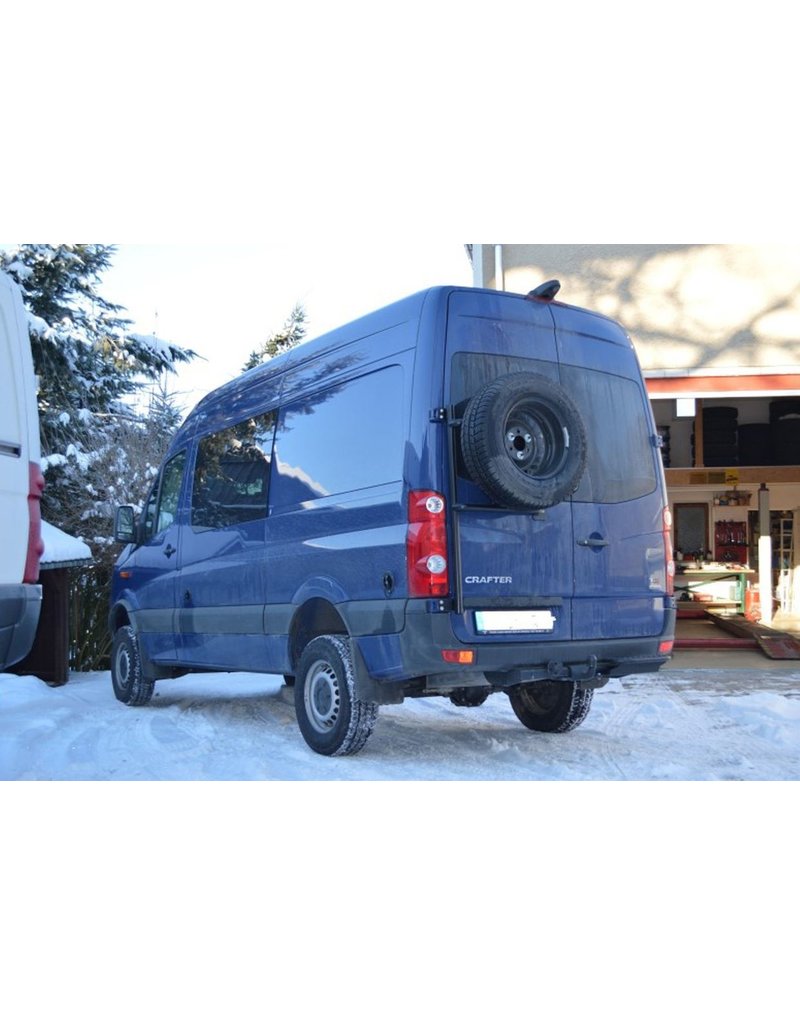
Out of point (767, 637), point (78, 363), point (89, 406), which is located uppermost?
point (78, 363)

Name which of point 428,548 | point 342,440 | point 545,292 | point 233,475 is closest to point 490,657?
point 428,548

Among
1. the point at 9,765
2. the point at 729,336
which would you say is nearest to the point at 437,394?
the point at 9,765

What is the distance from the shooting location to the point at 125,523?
8.24 m

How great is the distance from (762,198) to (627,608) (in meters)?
3.59

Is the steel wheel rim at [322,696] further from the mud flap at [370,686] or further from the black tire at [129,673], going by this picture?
the black tire at [129,673]

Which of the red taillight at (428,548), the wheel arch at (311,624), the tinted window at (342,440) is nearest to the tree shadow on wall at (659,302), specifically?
the tinted window at (342,440)

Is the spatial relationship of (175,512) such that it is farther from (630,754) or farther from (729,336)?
(729,336)

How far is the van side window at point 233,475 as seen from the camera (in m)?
6.66

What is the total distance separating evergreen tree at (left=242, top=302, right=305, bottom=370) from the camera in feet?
66.2

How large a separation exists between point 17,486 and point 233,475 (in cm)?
229

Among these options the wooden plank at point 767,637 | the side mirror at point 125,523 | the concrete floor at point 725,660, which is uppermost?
the side mirror at point 125,523

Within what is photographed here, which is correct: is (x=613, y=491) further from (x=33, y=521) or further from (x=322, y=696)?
(x=33, y=521)

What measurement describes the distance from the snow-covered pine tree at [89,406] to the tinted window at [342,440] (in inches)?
246

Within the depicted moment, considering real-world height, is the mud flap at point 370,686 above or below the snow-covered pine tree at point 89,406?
below
